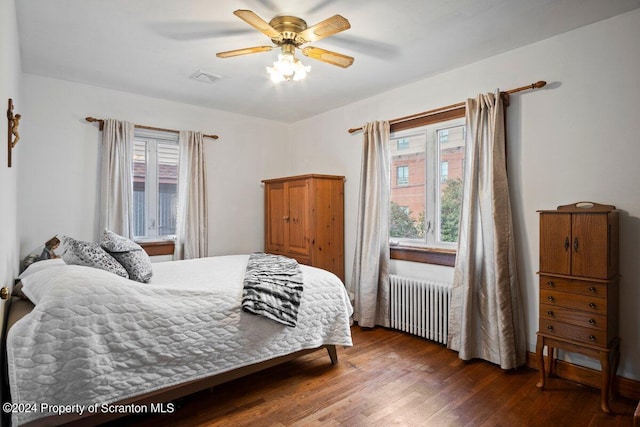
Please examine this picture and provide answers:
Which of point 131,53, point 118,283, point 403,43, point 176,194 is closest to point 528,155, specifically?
point 403,43

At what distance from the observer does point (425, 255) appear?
3.36 metres

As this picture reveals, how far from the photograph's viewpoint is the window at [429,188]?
326cm

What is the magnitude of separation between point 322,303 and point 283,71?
1.63 meters

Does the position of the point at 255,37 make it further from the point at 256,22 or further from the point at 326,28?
the point at 326,28

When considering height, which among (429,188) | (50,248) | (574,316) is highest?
(429,188)

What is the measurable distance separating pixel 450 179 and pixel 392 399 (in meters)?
1.98

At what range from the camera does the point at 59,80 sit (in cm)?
329

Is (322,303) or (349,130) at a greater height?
(349,130)

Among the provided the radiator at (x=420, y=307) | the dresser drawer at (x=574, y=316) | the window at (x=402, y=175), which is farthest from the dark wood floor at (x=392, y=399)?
the window at (x=402, y=175)

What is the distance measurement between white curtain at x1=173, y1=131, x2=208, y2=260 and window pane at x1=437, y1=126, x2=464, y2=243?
8.46ft

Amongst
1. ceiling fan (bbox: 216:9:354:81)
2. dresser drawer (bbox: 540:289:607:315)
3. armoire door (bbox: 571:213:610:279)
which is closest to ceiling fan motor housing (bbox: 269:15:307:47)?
ceiling fan (bbox: 216:9:354:81)

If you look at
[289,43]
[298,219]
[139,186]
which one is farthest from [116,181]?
[289,43]

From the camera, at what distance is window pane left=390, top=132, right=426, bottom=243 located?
3.50 m

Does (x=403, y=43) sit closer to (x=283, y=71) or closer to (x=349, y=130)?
(x=283, y=71)
